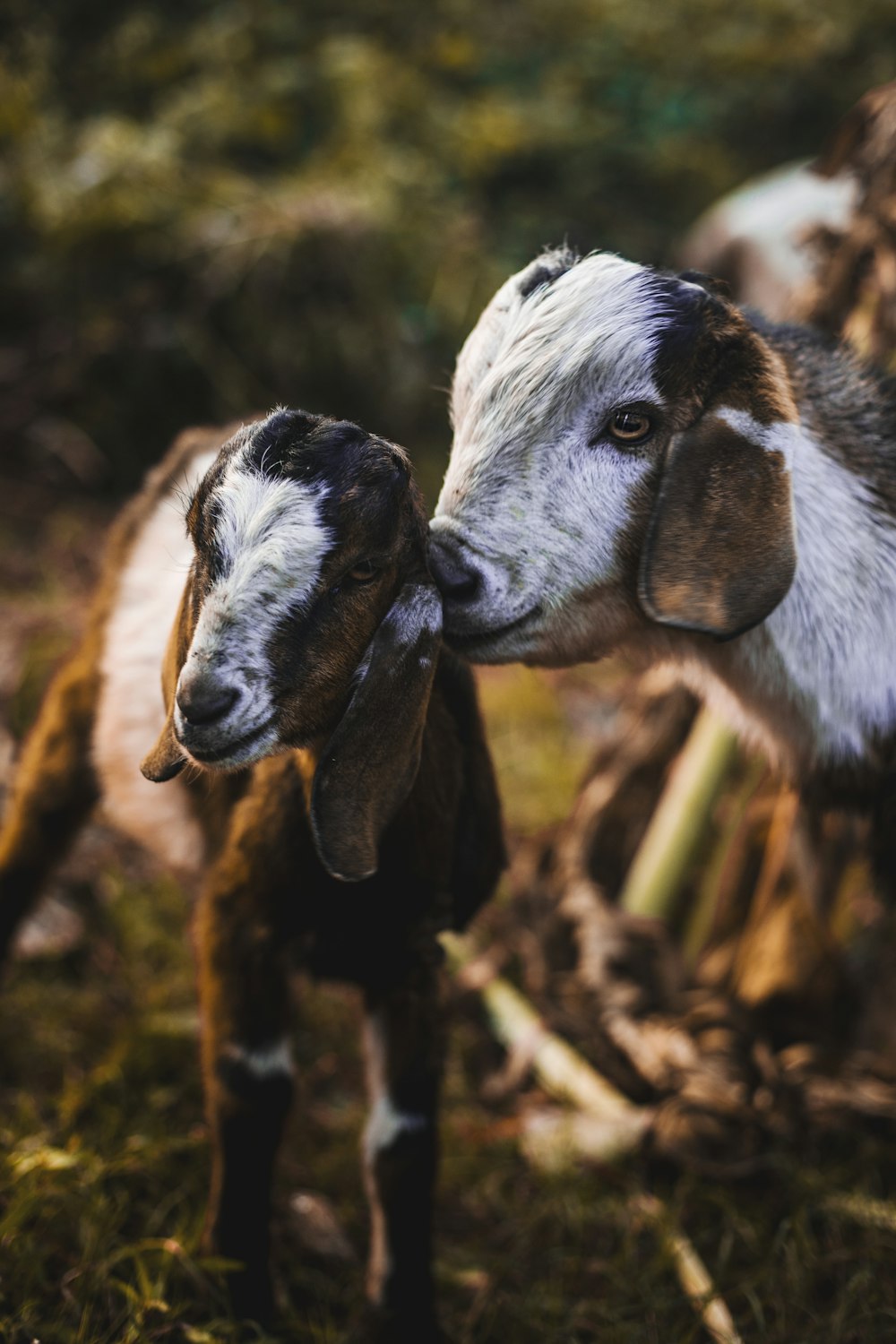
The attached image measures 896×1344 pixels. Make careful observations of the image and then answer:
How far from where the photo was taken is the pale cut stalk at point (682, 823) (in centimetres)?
380

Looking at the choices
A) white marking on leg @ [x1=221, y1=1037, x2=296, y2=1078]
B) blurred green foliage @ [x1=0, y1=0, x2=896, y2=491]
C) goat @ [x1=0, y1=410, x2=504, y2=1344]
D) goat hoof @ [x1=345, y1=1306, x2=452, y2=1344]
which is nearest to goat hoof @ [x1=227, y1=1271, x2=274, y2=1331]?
goat @ [x1=0, y1=410, x2=504, y2=1344]

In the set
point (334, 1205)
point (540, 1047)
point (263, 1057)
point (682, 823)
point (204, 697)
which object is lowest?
point (334, 1205)

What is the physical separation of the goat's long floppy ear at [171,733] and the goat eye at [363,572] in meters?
0.31

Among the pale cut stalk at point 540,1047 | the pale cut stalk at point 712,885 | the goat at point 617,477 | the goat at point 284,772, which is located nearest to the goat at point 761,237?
the pale cut stalk at point 712,885

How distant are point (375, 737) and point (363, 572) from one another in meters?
0.29

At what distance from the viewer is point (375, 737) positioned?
6.39 feet

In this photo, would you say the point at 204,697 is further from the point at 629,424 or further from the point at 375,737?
the point at 629,424

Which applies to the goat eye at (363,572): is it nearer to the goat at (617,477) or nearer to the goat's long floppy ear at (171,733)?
the goat at (617,477)

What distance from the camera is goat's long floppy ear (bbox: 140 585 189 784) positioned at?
1941 mm

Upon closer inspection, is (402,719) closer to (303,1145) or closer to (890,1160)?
(303,1145)

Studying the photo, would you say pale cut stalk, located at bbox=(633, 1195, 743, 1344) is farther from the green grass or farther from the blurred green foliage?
the blurred green foliage

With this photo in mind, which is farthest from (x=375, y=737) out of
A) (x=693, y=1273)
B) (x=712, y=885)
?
(x=712, y=885)

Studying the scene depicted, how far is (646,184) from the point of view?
7934 mm

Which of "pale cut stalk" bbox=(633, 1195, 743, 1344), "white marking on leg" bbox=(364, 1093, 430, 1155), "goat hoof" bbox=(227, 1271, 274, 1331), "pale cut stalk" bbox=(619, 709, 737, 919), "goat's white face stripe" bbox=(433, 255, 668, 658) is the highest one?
"goat's white face stripe" bbox=(433, 255, 668, 658)
